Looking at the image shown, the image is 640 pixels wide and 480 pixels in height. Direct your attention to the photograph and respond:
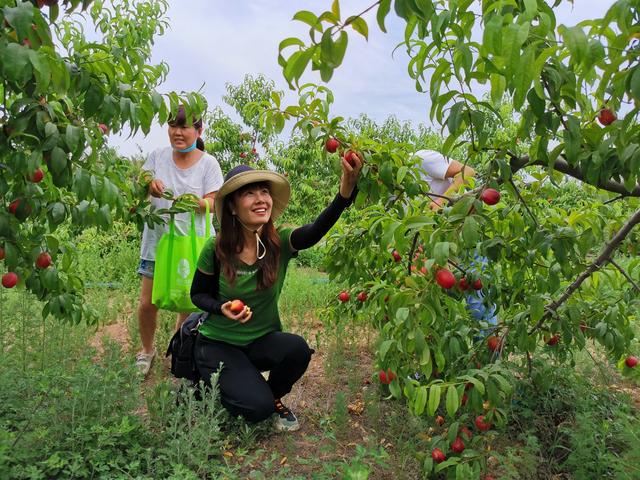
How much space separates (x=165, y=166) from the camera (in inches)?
130

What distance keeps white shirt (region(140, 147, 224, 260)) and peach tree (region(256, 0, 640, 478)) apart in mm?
1024

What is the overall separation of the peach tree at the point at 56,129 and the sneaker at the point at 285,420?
1.04m

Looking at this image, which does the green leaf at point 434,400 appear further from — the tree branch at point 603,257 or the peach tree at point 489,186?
the tree branch at point 603,257

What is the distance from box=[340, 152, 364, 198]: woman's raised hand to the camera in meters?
1.98

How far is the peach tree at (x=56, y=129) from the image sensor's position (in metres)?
1.31

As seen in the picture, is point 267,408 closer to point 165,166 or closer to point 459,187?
point 459,187

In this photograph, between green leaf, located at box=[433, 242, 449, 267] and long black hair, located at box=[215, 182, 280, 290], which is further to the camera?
long black hair, located at box=[215, 182, 280, 290]

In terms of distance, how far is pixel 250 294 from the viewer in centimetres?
268

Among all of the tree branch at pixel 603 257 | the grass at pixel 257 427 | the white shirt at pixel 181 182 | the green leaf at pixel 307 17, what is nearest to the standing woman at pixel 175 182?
the white shirt at pixel 181 182

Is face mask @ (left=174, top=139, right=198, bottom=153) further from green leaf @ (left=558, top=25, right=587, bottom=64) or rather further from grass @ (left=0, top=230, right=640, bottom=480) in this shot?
green leaf @ (left=558, top=25, right=587, bottom=64)

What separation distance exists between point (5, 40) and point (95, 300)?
11.9 feet

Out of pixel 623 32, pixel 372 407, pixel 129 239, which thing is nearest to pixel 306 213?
pixel 129 239

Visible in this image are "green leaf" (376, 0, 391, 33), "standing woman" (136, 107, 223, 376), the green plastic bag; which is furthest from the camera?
"standing woman" (136, 107, 223, 376)

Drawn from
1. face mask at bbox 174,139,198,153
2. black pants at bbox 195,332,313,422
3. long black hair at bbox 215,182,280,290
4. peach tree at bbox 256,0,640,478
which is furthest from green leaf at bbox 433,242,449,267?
face mask at bbox 174,139,198,153
